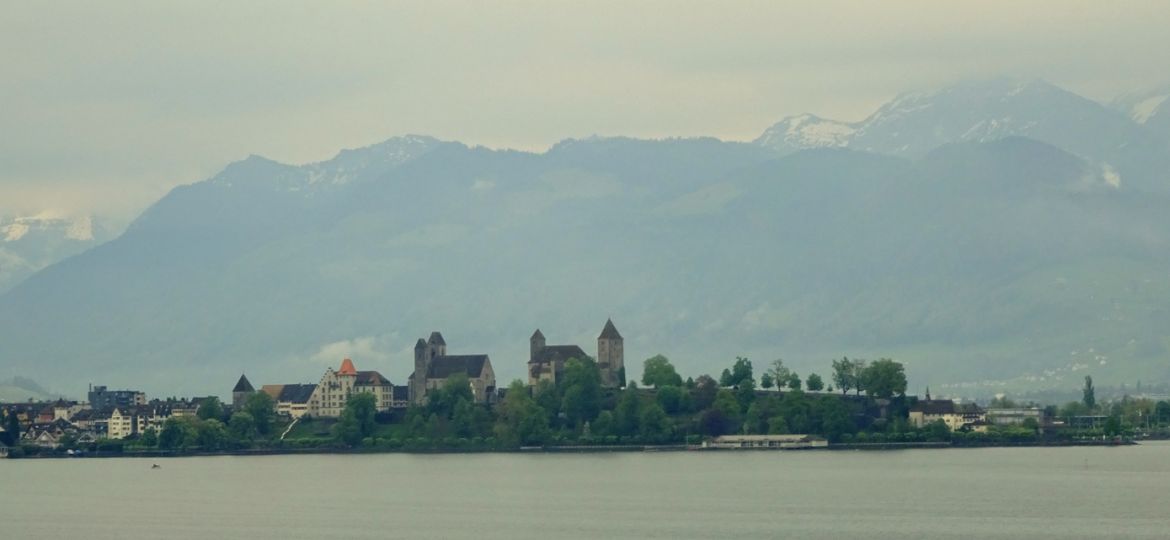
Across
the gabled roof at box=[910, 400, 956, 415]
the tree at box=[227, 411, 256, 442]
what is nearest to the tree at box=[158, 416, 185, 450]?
the tree at box=[227, 411, 256, 442]

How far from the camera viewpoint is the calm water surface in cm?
10306

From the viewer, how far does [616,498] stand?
121375 mm

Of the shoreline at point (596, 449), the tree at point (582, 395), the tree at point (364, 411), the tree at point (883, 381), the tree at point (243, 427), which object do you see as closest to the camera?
the shoreline at point (596, 449)

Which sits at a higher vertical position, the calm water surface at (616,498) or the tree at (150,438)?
the tree at (150,438)

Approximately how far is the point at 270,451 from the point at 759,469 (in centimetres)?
5656

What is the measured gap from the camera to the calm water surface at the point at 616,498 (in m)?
103

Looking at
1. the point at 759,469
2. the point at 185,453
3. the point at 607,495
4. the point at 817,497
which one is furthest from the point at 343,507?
the point at 185,453

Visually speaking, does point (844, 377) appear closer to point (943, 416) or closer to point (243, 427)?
point (943, 416)

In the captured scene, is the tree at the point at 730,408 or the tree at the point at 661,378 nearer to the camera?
the tree at the point at 730,408

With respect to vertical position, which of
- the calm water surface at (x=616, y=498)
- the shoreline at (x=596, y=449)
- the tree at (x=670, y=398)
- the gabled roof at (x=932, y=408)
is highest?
the tree at (x=670, y=398)

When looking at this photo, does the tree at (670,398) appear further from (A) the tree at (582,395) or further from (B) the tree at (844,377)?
(B) the tree at (844,377)

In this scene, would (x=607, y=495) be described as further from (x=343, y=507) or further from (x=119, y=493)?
(x=119, y=493)

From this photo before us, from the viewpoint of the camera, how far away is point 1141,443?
195m

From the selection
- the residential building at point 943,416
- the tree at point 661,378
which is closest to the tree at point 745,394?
the tree at point 661,378
